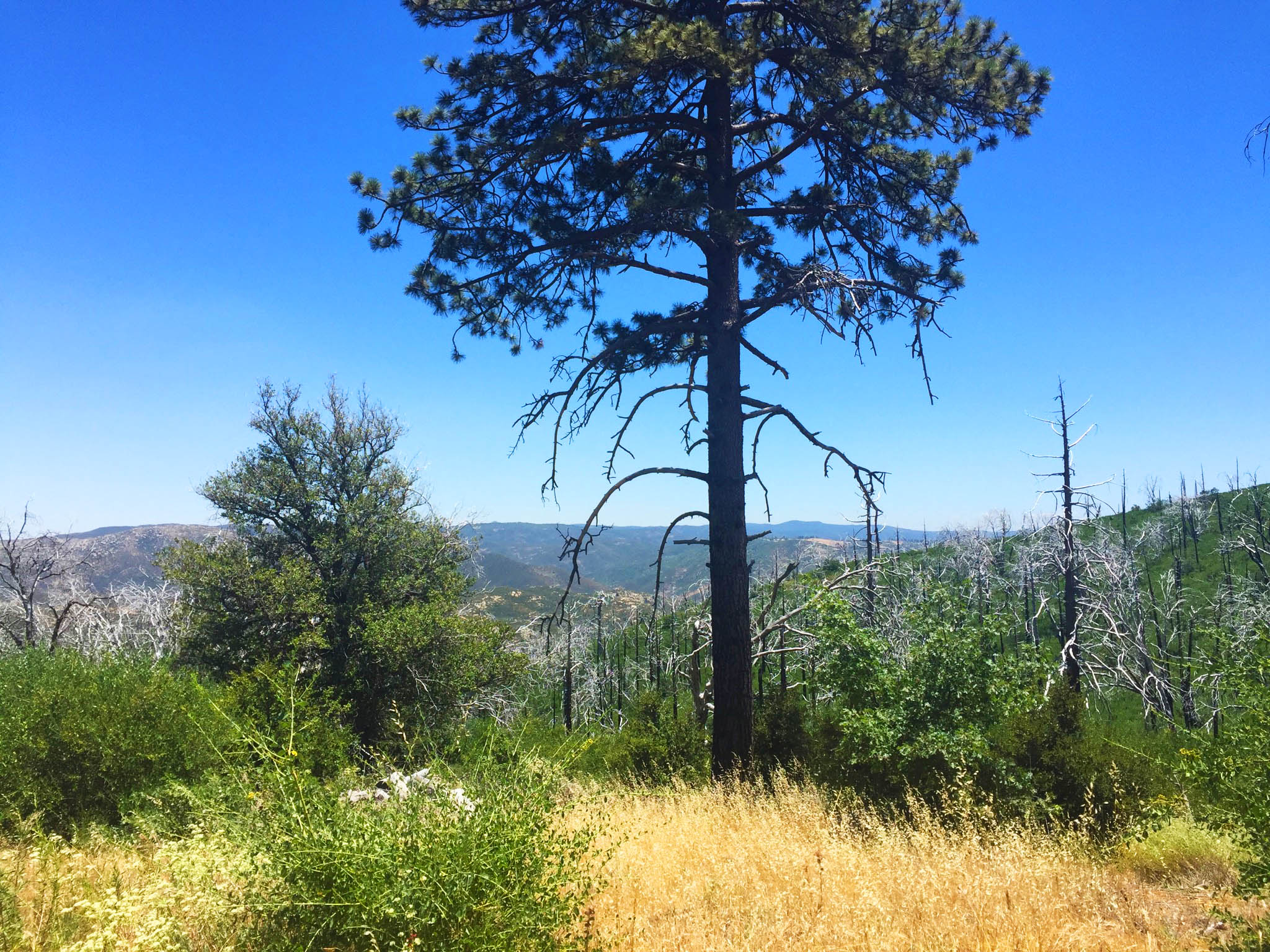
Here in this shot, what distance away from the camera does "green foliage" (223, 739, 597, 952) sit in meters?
2.81

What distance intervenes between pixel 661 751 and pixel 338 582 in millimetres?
10212

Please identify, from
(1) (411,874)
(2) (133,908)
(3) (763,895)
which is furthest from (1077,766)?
(2) (133,908)

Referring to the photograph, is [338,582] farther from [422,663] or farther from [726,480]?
[726,480]

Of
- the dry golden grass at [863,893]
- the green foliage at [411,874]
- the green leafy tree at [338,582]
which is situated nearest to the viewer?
the green foliage at [411,874]

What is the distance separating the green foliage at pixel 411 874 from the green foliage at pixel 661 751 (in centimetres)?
710

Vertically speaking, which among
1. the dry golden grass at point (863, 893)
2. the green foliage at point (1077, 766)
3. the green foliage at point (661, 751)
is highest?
the dry golden grass at point (863, 893)

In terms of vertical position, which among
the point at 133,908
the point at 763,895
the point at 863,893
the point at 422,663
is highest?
the point at 133,908

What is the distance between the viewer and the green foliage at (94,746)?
5922mm

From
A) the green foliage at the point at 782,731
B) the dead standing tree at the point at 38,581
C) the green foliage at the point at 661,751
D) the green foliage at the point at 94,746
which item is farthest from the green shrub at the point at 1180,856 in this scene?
the dead standing tree at the point at 38,581

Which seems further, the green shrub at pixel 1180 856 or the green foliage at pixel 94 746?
the green foliage at pixel 94 746

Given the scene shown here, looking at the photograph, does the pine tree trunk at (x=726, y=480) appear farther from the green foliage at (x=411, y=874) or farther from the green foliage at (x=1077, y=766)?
the green foliage at (x=411, y=874)

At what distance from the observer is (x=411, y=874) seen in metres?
2.84

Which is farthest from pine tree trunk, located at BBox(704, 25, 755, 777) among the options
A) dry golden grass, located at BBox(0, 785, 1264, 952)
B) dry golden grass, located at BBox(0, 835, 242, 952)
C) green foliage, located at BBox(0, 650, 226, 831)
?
green foliage, located at BBox(0, 650, 226, 831)

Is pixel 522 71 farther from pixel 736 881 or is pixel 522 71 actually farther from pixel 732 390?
pixel 736 881
